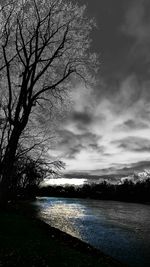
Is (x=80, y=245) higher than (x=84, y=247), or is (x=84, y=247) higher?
(x=80, y=245)

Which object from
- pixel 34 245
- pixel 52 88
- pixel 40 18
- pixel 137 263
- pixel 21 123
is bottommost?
pixel 137 263

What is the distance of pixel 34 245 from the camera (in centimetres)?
1730

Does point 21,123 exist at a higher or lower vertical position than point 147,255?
higher

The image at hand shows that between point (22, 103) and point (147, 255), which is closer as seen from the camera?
point (147, 255)

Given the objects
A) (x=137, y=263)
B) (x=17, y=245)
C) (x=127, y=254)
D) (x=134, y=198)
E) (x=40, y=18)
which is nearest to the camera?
(x=17, y=245)

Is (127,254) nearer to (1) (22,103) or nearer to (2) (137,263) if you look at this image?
(2) (137,263)

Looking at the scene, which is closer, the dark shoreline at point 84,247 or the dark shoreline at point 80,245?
the dark shoreline at point 80,245

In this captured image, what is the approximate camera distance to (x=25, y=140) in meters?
48.0

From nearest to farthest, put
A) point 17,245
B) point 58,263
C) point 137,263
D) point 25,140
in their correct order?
1. point 58,263
2. point 17,245
3. point 137,263
4. point 25,140

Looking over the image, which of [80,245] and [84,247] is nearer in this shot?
[84,247]

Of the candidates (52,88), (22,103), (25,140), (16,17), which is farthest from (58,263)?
(25,140)

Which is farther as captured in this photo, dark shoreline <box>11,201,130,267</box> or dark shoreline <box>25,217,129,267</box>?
dark shoreline <box>25,217,129,267</box>

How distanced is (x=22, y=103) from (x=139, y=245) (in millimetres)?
18669

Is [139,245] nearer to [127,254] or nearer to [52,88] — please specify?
[127,254]
